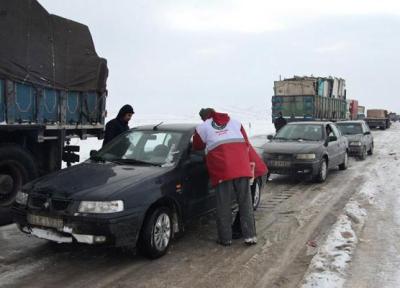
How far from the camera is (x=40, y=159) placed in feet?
24.5

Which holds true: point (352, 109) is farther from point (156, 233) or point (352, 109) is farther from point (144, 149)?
point (156, 233)

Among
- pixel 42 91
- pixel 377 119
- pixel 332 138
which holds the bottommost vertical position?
pixel 332 138

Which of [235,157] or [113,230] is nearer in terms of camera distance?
[113,230]

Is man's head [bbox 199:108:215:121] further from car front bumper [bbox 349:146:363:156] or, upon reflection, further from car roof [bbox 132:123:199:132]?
car front bumper [bbox 349:146:363:156]

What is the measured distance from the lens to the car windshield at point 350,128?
1700cm

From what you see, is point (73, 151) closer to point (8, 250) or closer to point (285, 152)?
point (8, 250)

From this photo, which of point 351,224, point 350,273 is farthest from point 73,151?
point 350,273

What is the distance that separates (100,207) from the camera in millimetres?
4773

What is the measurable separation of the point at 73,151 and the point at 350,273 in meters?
5.21

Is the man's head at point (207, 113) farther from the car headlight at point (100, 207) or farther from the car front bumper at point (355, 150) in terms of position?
the car front bumper at point (355, 150)

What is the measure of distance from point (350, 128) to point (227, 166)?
12650 millimetres

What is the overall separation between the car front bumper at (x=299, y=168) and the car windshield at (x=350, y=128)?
692 centimetres

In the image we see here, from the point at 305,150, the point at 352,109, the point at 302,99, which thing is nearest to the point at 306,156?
the point at 305,150

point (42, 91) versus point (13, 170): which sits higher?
point (42, 91)
